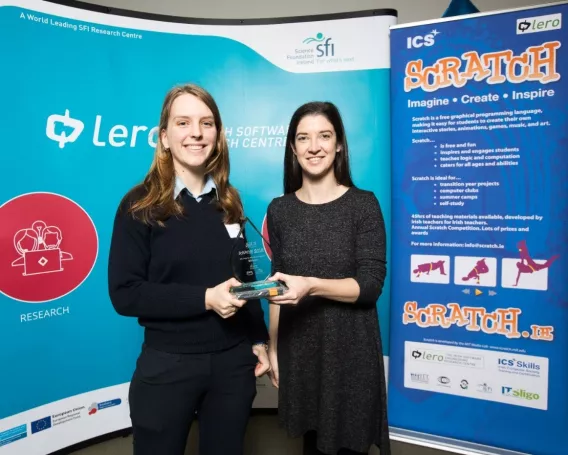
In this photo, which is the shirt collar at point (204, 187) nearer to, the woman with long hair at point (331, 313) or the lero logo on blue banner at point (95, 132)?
the woman with long hair at point (331, 313)

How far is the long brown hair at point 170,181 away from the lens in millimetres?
1250

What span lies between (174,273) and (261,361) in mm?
459

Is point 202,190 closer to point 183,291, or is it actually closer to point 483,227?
point 183,291

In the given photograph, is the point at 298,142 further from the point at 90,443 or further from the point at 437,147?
the point at 90,443

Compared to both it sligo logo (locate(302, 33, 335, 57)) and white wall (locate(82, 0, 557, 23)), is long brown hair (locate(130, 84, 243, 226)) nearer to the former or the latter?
it sligo logo (locate(302, 33, 335, 57))

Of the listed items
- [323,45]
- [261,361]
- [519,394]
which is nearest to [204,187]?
[261,361]

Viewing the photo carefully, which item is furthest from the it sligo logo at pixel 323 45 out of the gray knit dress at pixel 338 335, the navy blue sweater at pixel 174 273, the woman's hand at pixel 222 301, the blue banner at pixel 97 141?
the woman's hand at pixel 222 301

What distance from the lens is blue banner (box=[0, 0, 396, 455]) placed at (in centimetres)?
207

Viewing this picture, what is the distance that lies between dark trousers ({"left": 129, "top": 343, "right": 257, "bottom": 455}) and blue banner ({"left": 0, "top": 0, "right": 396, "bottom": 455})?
45.7 inches

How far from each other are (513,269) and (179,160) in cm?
174

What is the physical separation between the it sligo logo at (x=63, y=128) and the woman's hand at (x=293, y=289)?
4.94ft

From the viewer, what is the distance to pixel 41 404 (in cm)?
222

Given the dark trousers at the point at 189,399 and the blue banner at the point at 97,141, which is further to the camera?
the blue banner at the point at 97,141

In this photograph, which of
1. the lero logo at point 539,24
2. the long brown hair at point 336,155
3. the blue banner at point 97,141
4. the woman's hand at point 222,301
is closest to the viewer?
the woman's hand at point 222,301
